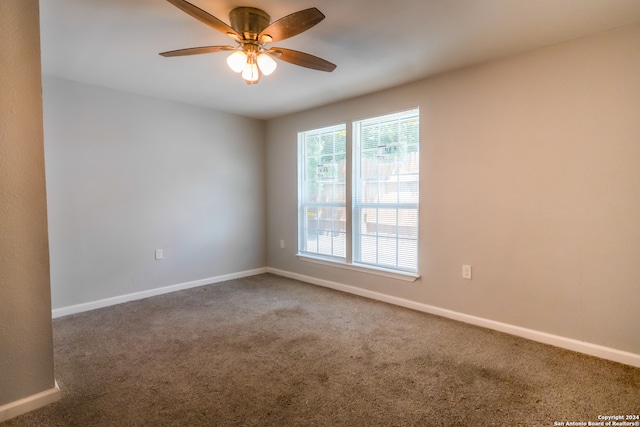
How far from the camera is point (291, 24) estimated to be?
1731 mm

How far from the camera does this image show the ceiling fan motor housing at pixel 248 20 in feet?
6.37

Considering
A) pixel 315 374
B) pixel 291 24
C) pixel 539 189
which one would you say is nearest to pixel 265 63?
pixel 291 24

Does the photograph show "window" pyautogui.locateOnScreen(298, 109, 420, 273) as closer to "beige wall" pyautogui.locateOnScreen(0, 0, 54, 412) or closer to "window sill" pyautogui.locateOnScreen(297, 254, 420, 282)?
"window sill" pyautogui.locateOnScreen(297, 254, 420, 282)

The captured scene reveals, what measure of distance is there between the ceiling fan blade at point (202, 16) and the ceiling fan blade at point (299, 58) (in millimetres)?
247

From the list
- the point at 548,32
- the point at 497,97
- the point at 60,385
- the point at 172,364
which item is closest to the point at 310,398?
the point at 172,364

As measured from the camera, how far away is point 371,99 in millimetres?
3574

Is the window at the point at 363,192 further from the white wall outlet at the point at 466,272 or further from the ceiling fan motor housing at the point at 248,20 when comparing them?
the ceiling fan motor housing at the point at 248,20

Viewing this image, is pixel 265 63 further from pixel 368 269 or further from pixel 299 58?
pixel 368 269

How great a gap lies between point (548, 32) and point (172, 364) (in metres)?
3.48

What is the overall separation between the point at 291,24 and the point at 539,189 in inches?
86.4

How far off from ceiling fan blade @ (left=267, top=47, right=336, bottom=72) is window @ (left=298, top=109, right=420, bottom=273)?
140cm

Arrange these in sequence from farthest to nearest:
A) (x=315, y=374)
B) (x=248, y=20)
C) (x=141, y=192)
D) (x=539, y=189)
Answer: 1. (x=141, y=192)
2. (x=539, y=189)
3. (x=315, y=374)
4. (x=248, y=20)

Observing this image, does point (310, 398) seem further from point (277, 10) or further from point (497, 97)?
point (497, 97)

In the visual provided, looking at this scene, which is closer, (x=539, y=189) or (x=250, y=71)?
(x=250, y=71)
